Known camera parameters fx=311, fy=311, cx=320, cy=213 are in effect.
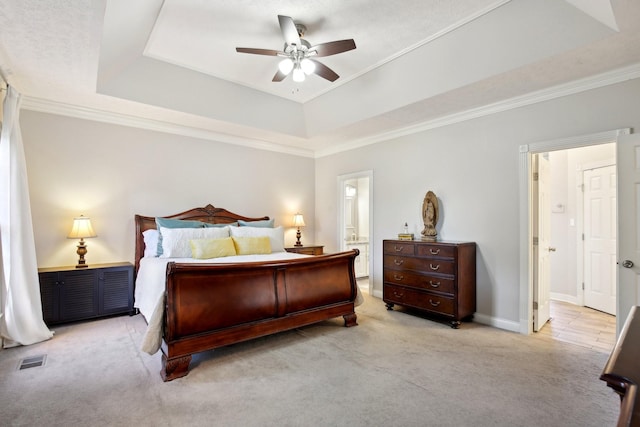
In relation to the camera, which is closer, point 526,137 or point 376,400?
point 376,400

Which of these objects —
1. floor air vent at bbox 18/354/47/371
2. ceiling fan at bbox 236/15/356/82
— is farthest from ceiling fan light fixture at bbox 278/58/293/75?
floor air vent at bbox 18/354/47/371

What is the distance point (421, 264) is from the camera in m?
3.94

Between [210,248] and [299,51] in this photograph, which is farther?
[210,248]

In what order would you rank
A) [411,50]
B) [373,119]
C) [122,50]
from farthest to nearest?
1. [373,119]
2. [411,50]
3. [122,50]

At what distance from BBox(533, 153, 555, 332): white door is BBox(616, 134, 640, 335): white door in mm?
850

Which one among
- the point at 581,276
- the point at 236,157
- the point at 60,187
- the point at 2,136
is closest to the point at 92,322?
the point at 60,187

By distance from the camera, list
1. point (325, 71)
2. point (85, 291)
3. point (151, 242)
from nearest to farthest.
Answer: point (325, 71), point (85, 291), point (151, 242)

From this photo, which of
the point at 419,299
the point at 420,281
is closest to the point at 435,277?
the point at 420,281

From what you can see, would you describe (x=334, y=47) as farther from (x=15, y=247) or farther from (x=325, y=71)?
(x=15, y=247)

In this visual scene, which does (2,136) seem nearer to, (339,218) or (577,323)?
(339,218)

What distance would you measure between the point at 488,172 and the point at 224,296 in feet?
10.8

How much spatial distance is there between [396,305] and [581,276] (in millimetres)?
2826

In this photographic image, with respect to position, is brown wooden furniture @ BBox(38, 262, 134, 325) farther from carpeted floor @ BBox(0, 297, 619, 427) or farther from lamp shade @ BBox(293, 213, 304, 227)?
lamp shade @ BBox(293, 213, 304, 227)

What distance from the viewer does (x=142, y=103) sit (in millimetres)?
3889
